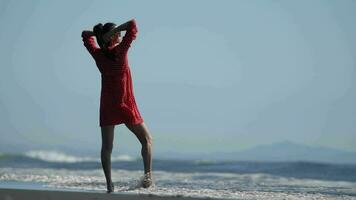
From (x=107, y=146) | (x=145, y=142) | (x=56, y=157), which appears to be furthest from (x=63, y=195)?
(x=56, y=157)

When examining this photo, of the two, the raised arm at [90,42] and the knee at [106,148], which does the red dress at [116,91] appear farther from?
the knee at [106,148]

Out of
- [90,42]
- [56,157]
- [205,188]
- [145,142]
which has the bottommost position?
[205,188]

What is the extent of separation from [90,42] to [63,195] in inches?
58.3

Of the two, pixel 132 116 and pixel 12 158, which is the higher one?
pixel 12 158

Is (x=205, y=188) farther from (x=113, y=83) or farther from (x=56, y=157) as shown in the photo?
(x=56, y=157)

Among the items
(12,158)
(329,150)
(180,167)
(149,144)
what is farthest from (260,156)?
(149,144)

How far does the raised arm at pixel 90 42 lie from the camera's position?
20.4ft

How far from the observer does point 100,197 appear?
5.20 metres

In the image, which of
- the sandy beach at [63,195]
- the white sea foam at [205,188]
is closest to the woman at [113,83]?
the white sea foam at [205,188]

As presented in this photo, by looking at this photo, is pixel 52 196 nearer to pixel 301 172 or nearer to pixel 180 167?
pixel 301 172

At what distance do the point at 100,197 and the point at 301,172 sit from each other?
19.0 meters

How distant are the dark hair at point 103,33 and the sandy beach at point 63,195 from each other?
4.25 feet

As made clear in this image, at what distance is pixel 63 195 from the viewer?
5270mm

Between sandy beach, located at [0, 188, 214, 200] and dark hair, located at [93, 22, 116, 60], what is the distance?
1.30 meters
